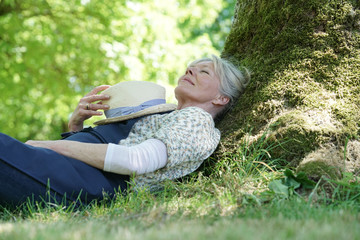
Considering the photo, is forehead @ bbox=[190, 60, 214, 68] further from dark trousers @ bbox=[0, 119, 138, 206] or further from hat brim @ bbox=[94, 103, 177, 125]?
dark trousers @ bbox=[0, 119, 138, 206]

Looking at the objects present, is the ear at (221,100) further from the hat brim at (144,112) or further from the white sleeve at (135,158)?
the white sleeve at (135,158)

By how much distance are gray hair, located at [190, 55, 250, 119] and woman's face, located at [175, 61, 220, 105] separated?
0.05 meters

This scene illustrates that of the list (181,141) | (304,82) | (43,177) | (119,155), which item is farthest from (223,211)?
(304,82)

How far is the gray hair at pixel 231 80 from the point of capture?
3.63 metres

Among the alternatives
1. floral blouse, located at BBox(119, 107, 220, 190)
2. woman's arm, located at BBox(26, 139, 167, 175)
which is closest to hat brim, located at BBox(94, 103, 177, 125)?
floral blouse, located at BBox(119, 107, 220, 190)

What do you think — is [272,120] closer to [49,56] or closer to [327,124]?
[327,124]

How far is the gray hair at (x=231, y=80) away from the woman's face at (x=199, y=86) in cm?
5

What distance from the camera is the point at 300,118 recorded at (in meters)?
3.03

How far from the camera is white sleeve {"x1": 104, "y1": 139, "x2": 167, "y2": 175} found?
2799 mm

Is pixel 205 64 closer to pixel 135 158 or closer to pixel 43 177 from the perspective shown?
pixel 135 158

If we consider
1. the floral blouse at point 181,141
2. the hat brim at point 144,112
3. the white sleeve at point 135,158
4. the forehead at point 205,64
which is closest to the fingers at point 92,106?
the hat brim at point 144,112

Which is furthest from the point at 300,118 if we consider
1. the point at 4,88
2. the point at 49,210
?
the point at 4,88

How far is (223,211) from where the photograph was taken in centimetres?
235

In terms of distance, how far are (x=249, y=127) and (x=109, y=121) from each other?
46.2 inches
